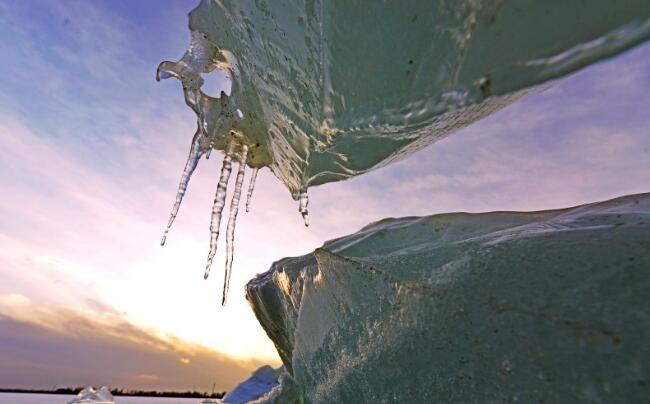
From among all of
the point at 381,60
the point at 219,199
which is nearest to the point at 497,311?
the point at 381,60

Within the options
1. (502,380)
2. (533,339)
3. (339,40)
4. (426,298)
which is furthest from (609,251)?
(339,40)

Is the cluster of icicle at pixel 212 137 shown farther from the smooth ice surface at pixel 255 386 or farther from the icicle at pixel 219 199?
the smooth ice surface at pixel 255 386

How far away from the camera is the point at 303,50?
1827mm

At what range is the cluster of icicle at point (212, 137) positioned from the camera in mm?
2865

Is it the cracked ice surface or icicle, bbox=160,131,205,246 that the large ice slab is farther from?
icicle, bbox=160,131,205,246

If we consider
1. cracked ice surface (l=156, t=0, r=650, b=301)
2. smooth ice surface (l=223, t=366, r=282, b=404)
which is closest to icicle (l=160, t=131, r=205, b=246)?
cracked ice surface (l=156, t=0, r=650, b=301)

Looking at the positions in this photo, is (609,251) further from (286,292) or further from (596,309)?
(286,292)

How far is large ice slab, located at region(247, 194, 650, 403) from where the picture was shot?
56.2 inches

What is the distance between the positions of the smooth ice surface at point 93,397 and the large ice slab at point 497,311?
8.90 metres

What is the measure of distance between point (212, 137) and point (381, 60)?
1.95m

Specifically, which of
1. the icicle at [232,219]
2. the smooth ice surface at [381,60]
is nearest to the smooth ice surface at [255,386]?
the icicle at [232,219]

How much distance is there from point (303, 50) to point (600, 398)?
144 cm

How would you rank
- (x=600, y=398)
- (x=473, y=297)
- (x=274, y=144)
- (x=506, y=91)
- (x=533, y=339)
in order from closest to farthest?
(x=506, y=91)
(x=600, y=398)
(x=533, y=339)
(x=473, y=297)
(x=274, y=144)

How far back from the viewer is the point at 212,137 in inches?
130
